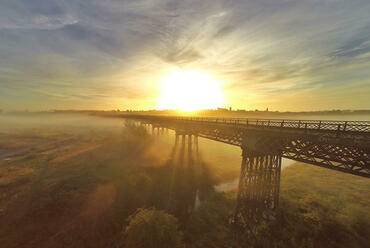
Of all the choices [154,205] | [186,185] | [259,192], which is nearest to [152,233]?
[154,205]

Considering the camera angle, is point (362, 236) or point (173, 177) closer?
point (362, 236)

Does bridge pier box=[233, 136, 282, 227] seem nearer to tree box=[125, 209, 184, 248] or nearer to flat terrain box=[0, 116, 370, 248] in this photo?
flat terrain box=[0, 116, 370, 248]

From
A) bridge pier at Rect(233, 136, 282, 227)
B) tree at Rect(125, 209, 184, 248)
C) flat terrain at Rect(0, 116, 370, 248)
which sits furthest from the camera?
bridge pier at Rect(233, 136, 282, 227)

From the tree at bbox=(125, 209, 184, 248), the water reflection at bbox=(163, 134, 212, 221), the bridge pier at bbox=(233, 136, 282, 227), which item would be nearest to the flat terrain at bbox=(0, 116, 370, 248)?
the water reflection at bbox=(163, 134, 212, 221)

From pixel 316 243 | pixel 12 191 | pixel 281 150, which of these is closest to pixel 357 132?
pixel 281 150

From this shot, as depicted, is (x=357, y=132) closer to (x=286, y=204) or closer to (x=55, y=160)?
(x=286, y=204)

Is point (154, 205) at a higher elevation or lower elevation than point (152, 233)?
lower

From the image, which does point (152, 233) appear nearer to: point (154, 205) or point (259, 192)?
point (154, 205)
